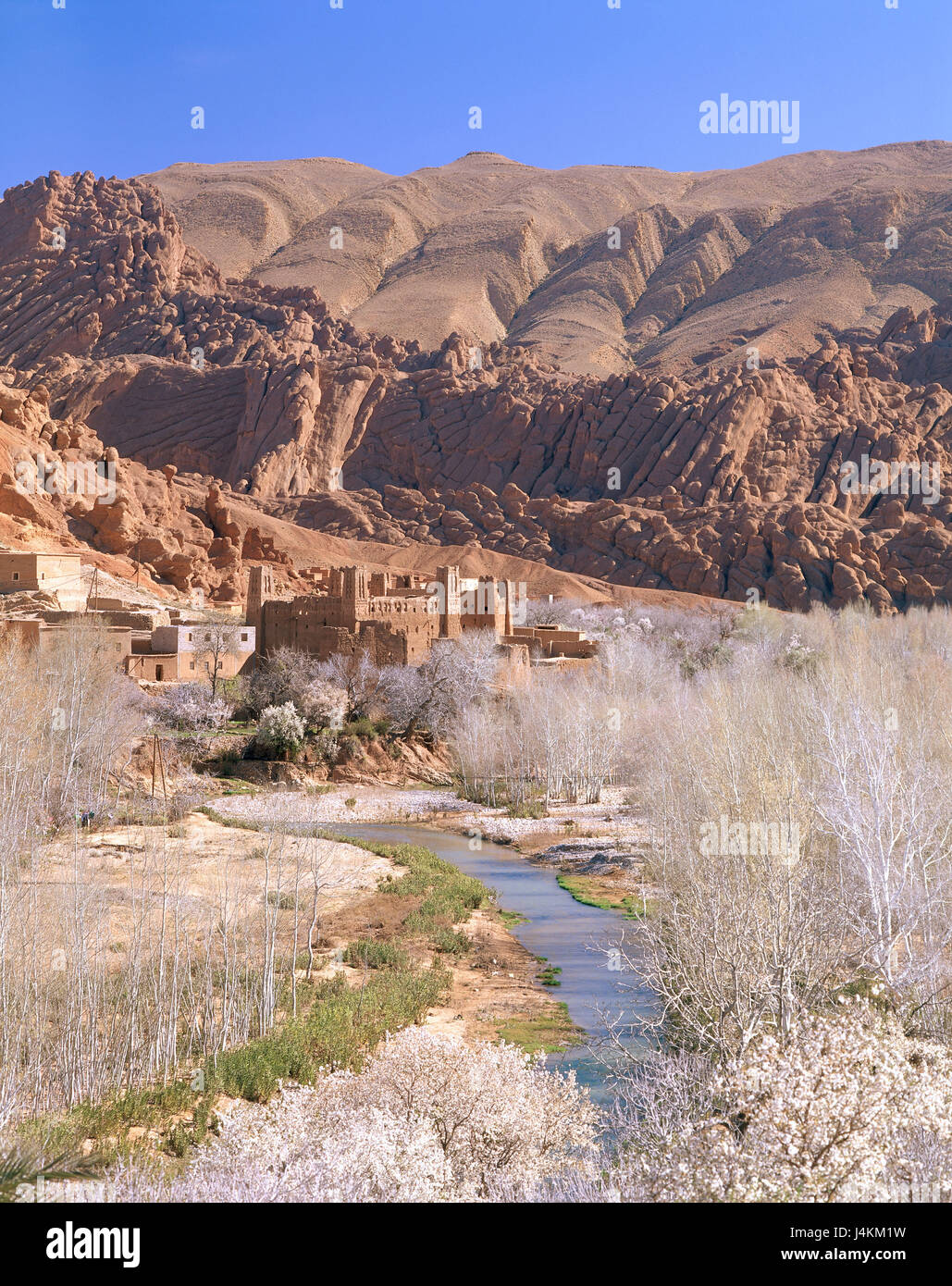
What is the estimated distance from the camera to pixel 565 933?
2348 cm

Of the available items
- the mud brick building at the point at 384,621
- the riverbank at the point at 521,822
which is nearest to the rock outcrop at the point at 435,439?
the mud brick building at the point at 384,621

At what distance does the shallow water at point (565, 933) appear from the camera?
629 inches

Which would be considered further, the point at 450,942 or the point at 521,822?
the point at 521,822

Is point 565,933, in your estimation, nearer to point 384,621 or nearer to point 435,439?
point 384,621

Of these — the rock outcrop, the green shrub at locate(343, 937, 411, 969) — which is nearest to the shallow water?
the green shrub at locate(343, 937, 411, 969)

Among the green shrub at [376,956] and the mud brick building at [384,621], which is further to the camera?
the mud brick building at [384,621]

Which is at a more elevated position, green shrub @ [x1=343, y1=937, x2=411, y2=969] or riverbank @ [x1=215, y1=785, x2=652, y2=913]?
green shrub @ [x1=343, y1=937, x2=411, y2=969]

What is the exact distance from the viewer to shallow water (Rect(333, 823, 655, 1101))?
1598 centimetres

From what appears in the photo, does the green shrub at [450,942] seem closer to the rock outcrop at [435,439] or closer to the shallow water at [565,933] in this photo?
the shallow water at [565,933]

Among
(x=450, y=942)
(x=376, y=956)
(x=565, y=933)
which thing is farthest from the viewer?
(x=565, y=933)

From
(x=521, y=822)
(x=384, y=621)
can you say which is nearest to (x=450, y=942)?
(x=521, y=822)

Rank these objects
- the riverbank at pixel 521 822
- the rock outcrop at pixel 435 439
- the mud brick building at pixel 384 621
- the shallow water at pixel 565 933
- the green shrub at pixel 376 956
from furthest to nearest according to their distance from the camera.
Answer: the rock outcrop at pixel 435 439 → the mud brick building at pixel 384 621 → the riverbank at pixel 521 822 → the green shrub at pixel 376 956 → the shallow water at pixel 565 933

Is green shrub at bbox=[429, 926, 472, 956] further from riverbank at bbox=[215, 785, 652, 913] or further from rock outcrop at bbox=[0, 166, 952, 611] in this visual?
rock outcrop at bbox=[0, 166, 952, 611]

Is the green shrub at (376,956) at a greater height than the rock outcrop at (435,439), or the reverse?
the rock outcrop at (435,439)
